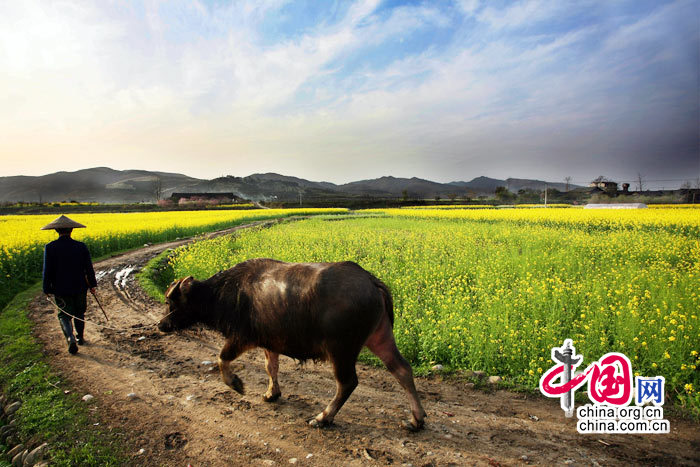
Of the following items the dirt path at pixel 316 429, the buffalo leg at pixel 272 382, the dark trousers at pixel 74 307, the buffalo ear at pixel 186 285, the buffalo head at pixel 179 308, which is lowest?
the dirt path at pixel 316 429

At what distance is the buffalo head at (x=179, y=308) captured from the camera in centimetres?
429

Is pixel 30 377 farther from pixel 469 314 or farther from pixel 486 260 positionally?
pixel 486 260

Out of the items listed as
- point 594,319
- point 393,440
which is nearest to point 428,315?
point 594,319

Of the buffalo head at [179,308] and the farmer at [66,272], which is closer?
the buffalo head at [179,308]

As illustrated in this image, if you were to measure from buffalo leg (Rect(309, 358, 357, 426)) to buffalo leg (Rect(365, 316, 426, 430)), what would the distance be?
13.3 inches

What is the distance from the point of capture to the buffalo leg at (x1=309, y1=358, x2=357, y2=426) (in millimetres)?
3631

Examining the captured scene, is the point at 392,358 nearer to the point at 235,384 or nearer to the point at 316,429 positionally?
the point at 316,429

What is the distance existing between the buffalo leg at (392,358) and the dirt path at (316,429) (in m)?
0.30

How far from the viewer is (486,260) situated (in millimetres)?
10727

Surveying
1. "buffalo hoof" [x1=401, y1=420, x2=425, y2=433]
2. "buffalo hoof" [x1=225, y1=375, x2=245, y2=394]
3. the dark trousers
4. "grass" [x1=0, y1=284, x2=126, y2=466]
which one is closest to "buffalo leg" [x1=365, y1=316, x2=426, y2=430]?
"buffalo hoof" [x1=401, y1=420, x2=425, y2=433]

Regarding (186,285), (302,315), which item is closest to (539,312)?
(302,315)

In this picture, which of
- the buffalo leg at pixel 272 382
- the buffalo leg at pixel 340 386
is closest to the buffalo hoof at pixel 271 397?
the buffalo leg at pixel 272 382

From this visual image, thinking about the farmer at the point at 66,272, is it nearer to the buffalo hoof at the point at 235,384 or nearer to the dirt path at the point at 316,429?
the dirt path at the point at 316,429

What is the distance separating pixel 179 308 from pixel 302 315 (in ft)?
5.83
